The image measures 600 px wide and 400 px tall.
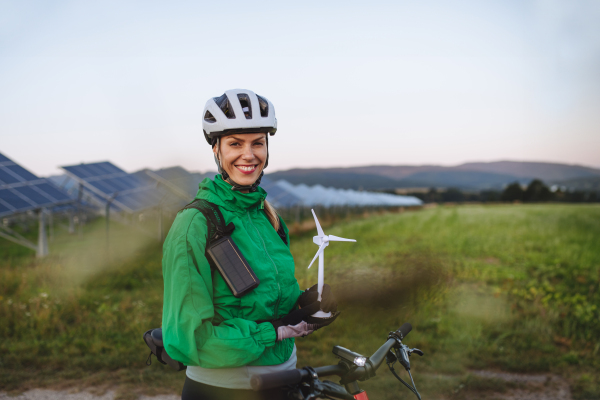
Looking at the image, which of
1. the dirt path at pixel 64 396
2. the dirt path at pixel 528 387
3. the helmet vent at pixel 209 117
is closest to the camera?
the helmet vent at pixel 209 117

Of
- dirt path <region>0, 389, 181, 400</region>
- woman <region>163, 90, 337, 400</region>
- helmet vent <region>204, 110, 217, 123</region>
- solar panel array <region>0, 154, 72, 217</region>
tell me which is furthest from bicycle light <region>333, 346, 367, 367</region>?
solar panel array <region>0, 154, 72, 217</region>

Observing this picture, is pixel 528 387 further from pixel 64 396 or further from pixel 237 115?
pixel 64 396

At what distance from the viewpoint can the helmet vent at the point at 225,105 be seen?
2.11m

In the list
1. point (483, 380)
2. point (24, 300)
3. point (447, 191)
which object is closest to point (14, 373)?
point (24, 300)

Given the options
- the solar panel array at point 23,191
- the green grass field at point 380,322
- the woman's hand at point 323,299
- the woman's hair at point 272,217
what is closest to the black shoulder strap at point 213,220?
the woman's hair at point 272,217

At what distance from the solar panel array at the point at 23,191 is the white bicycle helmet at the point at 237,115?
12.3 metres

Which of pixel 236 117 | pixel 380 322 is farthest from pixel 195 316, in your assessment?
pixel 380 322

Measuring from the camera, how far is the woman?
1.69 meters

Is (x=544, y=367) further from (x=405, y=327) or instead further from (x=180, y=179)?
(x=180, y=179)

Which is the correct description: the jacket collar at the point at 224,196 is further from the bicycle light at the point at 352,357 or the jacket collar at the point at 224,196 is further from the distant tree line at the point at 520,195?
the distant tree line at the point at 520,195

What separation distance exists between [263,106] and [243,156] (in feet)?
1.09

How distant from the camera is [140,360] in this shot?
570 centimetres

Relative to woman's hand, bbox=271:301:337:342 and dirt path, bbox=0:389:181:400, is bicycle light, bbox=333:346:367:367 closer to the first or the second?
woman's hand, bbox=271:301:337:342

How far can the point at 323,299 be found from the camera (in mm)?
1905
